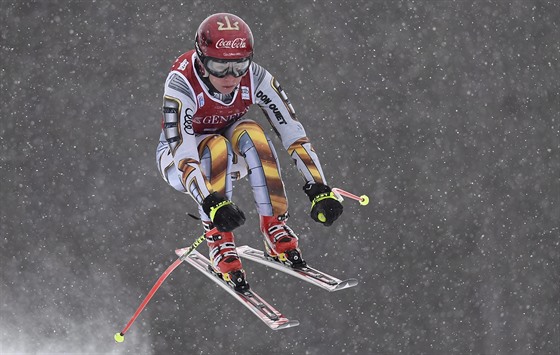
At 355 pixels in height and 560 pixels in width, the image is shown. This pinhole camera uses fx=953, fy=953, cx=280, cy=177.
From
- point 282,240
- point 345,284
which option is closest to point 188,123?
point 282,240

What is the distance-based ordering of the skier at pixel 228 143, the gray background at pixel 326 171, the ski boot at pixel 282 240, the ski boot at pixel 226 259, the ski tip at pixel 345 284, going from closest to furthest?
the skier at pixel 228 143
the ski tip at pixel 345 284
the ski boot at pixel 226 259
the ski boot at pixel 282 240
the gray background at pixel 326 171

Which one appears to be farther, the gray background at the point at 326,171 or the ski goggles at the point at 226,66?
the gray background at the point at 326,171

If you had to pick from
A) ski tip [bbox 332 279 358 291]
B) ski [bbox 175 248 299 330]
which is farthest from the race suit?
ski tip [bbox 332 279 358 291]

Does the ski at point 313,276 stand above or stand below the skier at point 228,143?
below

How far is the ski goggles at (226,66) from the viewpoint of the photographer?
6414 mm

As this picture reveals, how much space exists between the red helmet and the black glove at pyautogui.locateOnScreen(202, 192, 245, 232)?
955 millimetres

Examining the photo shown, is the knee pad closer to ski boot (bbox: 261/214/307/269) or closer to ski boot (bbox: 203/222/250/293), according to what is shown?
ski boot (bbox: 203/222/250/293)

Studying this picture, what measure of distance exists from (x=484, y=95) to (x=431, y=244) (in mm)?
2323

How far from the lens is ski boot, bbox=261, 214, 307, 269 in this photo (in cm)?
719

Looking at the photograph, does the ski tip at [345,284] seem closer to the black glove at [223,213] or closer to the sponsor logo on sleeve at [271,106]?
the black glove at [223,213]

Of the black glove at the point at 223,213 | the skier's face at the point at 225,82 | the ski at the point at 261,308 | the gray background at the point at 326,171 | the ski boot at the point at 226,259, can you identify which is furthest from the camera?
the gray background at the point at 326,171

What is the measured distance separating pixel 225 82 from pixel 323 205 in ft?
3.56

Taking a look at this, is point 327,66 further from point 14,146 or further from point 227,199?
point 227,199

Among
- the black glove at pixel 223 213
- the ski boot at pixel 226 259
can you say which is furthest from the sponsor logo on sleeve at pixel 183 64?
the ski boot at pixel 226 259
